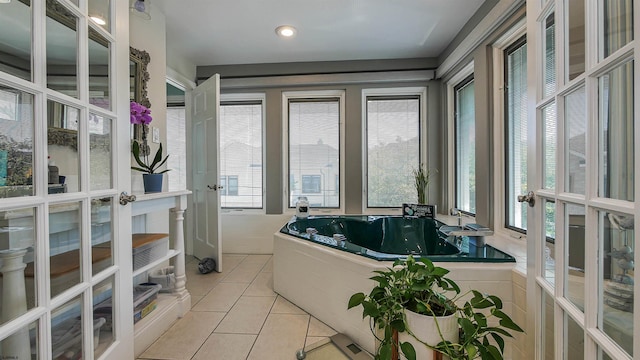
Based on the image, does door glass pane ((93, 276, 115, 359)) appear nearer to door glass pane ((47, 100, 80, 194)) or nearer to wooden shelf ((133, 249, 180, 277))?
wooden shelf ((133, 249, 180, 277))

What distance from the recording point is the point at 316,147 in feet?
11.0

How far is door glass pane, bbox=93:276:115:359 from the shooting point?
1077mm

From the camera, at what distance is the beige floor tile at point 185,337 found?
1470 millimetres

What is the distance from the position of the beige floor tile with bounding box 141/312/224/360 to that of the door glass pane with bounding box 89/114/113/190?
3.36 ft

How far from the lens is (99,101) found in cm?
109

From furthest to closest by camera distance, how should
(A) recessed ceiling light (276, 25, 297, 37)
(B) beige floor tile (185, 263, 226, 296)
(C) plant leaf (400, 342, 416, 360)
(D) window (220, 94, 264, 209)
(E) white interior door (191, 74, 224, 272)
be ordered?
(D) window (220, 94, 264, 209) → (E) white interior door (191, 74, 224, 272) → (A) recessed ceiling light (276, 25, 297, 37) → (B) beige floor tile (185, 263, 226, 296) → (C) plant leaf (400, 342, 416, 360)

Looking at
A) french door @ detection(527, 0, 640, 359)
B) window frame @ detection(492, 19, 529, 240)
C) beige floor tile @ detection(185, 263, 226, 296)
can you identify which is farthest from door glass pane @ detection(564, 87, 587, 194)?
beige floor tile @ detection(185, 263, 226, 296)

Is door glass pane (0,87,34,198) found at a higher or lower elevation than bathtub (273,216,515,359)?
higher

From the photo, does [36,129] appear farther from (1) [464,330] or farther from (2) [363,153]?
(2) [363,153]

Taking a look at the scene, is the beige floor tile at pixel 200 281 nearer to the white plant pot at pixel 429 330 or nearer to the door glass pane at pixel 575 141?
the white plant pot at pixel 429 330

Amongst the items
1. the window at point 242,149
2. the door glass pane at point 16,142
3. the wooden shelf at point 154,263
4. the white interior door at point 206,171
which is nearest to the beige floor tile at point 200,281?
the white interior door at point 206,171

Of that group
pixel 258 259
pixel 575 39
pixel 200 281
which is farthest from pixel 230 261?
pixel 575 39

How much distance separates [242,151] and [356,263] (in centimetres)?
241

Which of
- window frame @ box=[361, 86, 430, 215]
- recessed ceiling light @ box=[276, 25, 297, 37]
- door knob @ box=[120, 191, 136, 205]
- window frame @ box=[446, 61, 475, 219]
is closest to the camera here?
door knob @ box=[120, 191, 136, 205]
